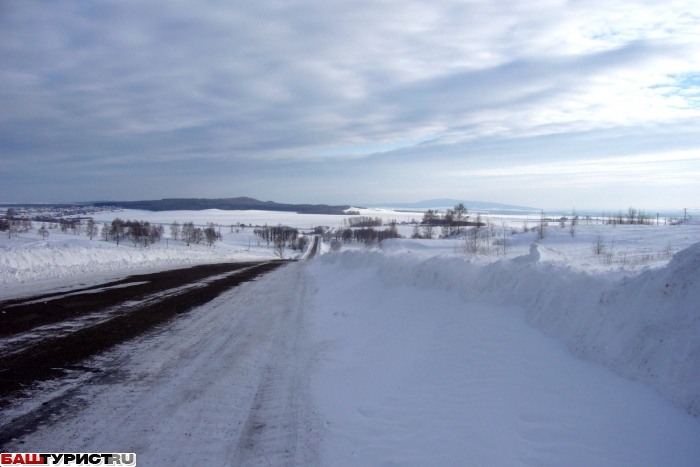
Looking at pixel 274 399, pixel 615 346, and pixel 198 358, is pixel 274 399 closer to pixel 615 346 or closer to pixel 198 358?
pixel 198 358

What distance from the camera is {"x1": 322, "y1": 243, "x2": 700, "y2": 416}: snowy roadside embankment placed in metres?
4.58

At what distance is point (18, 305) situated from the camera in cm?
1109

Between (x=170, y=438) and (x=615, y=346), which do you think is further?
(x=615, y=346)

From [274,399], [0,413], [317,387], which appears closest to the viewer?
[0,413]

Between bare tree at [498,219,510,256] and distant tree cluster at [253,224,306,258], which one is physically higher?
bare tree at [498,219,510,256]

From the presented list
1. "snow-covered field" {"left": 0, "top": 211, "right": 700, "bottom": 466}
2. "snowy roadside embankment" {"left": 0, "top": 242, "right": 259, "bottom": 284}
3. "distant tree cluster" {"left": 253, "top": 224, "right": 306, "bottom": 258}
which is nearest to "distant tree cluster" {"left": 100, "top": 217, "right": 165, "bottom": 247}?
"distant tree cluster" {"left": 253, "top": 224, "right": 306, "bottom": 258}

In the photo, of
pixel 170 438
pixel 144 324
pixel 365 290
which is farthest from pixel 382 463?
pixel 365 290

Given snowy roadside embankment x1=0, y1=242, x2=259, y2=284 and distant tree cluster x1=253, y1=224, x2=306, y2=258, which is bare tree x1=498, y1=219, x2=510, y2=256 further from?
distant tree cluster x1=253, y1=224, x2=306, y2=258

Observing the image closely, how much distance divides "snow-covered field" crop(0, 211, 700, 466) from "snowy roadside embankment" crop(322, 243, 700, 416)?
0.02 meters

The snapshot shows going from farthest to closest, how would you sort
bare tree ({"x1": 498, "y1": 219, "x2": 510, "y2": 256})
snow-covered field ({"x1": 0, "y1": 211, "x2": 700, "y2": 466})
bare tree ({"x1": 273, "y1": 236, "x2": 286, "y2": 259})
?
1. bare tree ({"x1": 273, "y1": 236, "x2": 286, "y2": 259})
2. bare tree ({"x1": 498, "y1": 219, "x2": 510, "y2": 256})
3. snow-covered field ({"x1": 0, "y1": 211, "x2": 700, "y2": 466})

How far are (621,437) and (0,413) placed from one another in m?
7.14

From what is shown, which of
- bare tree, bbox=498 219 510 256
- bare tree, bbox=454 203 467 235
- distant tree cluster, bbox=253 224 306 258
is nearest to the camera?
bare tree, bbox=498 219 510 256

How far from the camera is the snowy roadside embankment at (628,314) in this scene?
4.58 m

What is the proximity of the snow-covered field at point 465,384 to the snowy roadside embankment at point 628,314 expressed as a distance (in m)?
0.02
